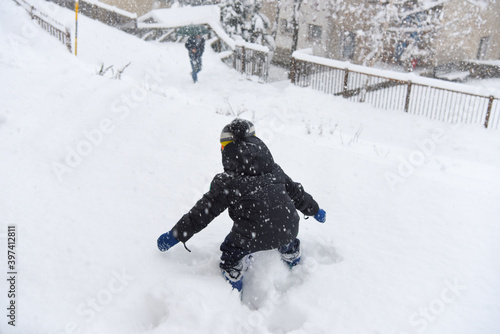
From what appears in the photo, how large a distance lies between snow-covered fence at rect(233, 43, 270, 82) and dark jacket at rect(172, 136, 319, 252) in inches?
493

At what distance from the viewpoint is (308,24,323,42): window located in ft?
76.4

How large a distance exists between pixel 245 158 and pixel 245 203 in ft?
1.16

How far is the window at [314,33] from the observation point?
23.3 m

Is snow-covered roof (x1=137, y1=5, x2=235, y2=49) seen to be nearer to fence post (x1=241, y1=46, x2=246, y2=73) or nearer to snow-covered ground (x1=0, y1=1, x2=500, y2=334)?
fence post (x1=241, y1=46, x2=246, y2=73)

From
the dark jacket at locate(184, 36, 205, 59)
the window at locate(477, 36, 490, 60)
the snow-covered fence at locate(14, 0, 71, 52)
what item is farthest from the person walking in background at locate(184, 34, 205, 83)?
the window at locate(477, 36, 490, 60)

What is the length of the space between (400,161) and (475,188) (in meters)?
1.03

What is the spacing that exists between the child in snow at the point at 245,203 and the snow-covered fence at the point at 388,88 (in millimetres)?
9513

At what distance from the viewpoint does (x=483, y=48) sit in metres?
25.8

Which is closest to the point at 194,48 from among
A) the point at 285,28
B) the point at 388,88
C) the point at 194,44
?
the point at 194,44

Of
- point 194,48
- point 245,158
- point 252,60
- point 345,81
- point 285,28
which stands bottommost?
point 345,81

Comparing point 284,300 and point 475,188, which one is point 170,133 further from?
point 475,188

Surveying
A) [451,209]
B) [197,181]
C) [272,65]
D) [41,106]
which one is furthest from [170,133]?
[272,65]

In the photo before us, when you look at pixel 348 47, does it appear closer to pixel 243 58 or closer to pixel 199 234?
pixel 243 58

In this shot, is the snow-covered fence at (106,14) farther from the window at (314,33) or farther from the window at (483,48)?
the window at (483,48)
